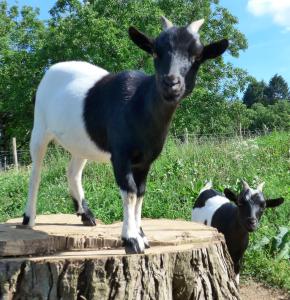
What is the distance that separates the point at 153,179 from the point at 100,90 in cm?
599

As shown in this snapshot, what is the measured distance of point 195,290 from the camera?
129 inches

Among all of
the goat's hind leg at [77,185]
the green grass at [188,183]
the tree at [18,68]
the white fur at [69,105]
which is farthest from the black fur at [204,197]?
the tree at [18,68]

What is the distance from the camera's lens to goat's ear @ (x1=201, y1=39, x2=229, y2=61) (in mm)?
2865

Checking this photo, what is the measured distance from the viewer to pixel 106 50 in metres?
18.7

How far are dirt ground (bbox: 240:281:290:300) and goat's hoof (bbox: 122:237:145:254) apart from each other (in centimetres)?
318

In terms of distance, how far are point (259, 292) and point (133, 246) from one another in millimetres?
3460

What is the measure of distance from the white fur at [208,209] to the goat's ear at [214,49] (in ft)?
12.3

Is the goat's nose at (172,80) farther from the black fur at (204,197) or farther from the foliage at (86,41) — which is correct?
the foliage at (86,41)

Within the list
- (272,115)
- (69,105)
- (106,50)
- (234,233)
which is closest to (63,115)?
(69,105)

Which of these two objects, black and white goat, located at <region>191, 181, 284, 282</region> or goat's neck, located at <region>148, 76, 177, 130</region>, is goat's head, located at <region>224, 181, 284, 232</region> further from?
goat's neck, located at <region>148, 76, 177, 130</region>

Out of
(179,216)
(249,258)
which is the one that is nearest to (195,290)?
(249,258)

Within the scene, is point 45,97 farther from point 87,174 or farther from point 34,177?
point 87,174

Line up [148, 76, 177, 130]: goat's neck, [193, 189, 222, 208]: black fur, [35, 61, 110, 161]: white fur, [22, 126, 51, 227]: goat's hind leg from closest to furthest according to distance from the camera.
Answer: [148, 76, 177, 130]: goat's neck < [35, 61, 110, 161]: white fur < [22, 126, 51, 227]: goat's hind leg < [193, 189, 222, 208]: black fur

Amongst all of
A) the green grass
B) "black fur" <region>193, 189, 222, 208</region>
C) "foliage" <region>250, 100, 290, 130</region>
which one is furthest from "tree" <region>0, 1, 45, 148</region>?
"foliage" <region>250, 100, 290, 130</region>
